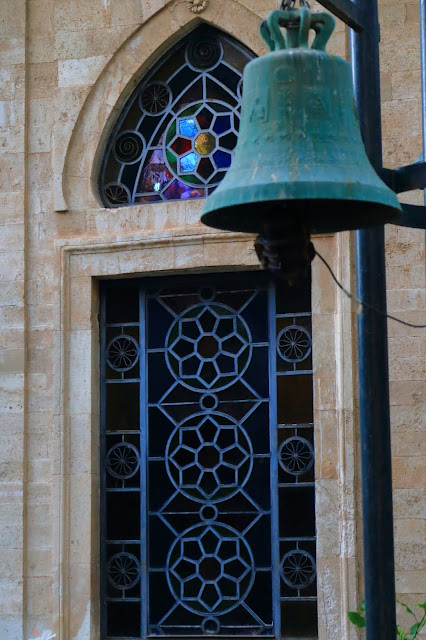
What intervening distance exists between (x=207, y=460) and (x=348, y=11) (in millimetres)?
4277

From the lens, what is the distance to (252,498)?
766 centimetres

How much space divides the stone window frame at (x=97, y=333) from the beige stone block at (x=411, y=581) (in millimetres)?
258

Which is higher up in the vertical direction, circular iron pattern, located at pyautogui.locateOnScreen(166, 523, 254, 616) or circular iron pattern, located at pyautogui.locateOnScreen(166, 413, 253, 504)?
circular iron pattern, located at pyautogui.locateOnScreen(166, 413, 253, 504)

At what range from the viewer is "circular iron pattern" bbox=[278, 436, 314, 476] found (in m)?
7.57

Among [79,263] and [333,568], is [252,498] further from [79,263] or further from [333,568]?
[79,263]

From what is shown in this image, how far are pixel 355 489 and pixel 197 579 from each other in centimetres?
119

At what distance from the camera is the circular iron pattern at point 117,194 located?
813 cm

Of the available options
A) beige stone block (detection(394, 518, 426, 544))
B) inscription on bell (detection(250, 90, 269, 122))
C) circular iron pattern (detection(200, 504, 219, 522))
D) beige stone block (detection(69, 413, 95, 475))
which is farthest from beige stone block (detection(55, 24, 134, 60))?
inscription on bell (detection(250, 90, 269, 122))

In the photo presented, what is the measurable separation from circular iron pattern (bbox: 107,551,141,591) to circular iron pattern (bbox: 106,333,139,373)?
1166 millimetres

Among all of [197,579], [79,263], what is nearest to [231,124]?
[79,263]

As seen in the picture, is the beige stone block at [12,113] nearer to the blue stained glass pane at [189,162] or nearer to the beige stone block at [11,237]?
the beige stone block at [11,237]

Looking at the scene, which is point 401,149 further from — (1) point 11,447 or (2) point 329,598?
(1) point 11,447

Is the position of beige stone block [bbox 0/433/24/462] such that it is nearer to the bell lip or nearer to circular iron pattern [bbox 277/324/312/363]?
circular iron pattern [bbox 277/324/312/363]

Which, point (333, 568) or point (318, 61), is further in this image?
point (333, 568)
